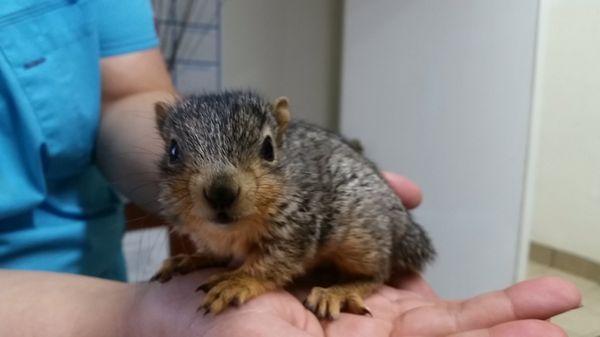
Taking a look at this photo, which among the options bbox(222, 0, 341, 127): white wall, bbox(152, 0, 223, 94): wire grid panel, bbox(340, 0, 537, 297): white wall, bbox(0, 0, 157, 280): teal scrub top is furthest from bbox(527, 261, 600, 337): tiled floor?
bbox(222, 0, 341, 127): white wall

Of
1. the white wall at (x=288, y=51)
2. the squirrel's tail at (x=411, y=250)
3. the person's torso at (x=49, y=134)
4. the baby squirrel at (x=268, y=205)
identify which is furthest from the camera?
the white wall at (x=288, y=51)

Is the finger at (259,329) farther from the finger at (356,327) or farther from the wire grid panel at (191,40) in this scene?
the wire grid panel at (191,40)

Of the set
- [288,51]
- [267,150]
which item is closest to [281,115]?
[267,150]

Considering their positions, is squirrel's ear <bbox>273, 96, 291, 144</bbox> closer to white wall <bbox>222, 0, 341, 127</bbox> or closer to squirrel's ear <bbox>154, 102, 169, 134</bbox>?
squirrel's ear <bbox>154, 102, 169, 134</bbox>

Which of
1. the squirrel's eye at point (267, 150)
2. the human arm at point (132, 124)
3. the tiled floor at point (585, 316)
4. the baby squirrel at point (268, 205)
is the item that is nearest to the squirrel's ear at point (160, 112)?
the baby squirrel at point (268, 205)

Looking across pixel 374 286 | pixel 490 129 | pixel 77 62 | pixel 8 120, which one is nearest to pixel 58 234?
pixel 8 120
